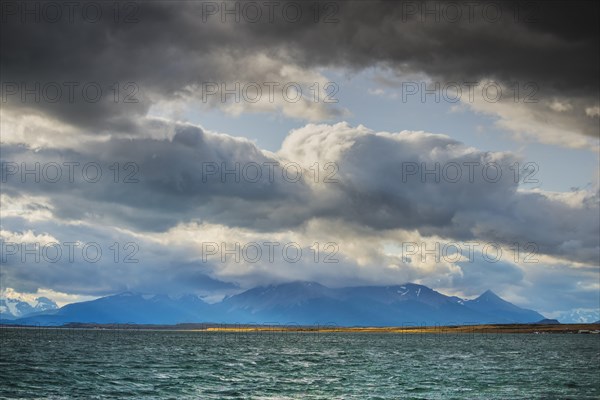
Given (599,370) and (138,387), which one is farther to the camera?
(599,370)

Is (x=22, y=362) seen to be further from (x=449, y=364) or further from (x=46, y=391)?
(x=449, y=364)

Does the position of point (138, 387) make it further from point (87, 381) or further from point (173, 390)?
point (87, 381)

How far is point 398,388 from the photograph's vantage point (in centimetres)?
8238

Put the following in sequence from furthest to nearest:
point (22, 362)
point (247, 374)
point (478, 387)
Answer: point (22, 362), point (247, 374), point (478, 387)

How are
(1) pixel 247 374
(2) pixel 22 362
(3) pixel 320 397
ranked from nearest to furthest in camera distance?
(3) pixel 320 397 → (1) pixel 247 374 → (2) pixel 22 362

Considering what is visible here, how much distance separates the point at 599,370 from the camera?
116000 mm

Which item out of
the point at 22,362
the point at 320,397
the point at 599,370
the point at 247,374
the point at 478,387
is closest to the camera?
the point at 320,397

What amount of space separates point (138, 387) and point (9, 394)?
15.8 metres

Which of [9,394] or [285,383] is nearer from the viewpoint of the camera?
[9,394]

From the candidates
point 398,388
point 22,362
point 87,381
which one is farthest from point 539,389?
point 22,362

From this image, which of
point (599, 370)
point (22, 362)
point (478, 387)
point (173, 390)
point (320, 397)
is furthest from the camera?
point (22, 362)

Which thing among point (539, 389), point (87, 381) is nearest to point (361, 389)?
point (539, 389)

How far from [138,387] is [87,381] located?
477 inches

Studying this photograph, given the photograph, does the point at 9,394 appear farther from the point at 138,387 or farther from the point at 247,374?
the point at 247,374
